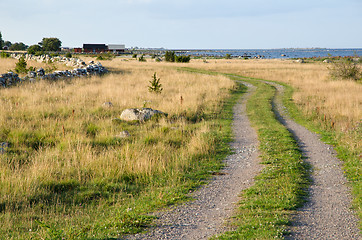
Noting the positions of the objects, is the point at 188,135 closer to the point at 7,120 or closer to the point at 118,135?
the point at 118,135

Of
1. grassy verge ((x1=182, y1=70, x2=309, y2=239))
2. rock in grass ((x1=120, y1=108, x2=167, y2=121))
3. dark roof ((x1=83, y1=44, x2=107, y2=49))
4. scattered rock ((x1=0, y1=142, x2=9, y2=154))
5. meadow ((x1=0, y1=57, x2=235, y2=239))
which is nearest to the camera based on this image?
grassy verge ((x1=182, y1=70, x2=309, y2=239))

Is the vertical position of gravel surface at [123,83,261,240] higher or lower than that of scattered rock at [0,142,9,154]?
lower

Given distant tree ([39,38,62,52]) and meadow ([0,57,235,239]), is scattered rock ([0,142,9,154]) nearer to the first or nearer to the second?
meadow ([0,57,235,239])

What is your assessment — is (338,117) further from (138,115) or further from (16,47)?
(16,47)

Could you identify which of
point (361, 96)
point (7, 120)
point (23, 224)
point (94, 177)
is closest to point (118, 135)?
point (94, 177)

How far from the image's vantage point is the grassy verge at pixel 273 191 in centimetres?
520

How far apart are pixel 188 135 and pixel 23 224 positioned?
7197 mm

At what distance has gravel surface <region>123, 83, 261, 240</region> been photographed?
5262mm

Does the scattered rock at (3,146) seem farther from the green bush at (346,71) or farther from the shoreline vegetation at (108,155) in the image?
the green bush at (346,71)

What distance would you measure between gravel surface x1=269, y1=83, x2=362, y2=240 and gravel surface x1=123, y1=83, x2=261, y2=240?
4.37 ft

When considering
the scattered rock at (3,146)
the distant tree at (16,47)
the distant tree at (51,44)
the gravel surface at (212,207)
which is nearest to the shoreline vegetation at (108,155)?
the scattered rock at (3,146)

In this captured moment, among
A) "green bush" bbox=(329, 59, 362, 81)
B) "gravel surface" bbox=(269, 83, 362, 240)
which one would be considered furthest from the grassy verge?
"green bush" bbox=(329, 59, 362, 81)

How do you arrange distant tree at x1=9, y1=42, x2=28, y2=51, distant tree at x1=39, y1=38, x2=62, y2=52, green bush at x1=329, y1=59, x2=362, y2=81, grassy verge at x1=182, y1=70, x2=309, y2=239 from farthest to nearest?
distant tree at x1=39, y1=38, x2=62, y2=52 → distant tree at x1=9, y1=42, x2=28, y2=51 → green bush at x1=329, y1=59, x2=362, y2=81 → grassy verge at x1=182, y1=70, x2=309, y2=239

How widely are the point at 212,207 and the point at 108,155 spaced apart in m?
3.84
